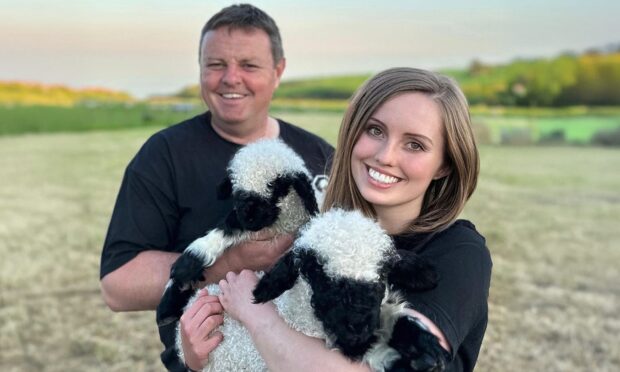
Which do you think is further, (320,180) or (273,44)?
(273,44)

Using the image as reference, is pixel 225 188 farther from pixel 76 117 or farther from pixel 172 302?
pixel 76 117

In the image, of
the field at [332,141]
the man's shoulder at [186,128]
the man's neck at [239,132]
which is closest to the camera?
the man's shoulder at [186,128]

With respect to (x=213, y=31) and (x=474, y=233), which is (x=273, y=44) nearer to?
(x=213, y=31)

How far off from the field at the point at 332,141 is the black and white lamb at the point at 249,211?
11.1 feet

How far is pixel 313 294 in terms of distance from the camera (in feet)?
6.63

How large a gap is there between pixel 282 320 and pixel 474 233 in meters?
0.74

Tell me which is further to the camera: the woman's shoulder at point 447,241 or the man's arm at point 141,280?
the man's arm at point 141,280

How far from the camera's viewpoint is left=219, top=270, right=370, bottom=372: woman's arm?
1.98m

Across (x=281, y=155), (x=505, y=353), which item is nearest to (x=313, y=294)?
(x=281, y=155)

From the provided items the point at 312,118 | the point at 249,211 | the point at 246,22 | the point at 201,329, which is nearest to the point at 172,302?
the point at 201,329

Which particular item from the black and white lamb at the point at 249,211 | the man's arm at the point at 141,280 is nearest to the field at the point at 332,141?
the man's arm at the point at 141,280

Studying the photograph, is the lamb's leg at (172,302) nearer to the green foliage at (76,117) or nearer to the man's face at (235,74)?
the man's face at (235,74)

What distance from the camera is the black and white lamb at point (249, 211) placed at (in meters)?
2.60

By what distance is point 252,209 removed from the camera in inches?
103
